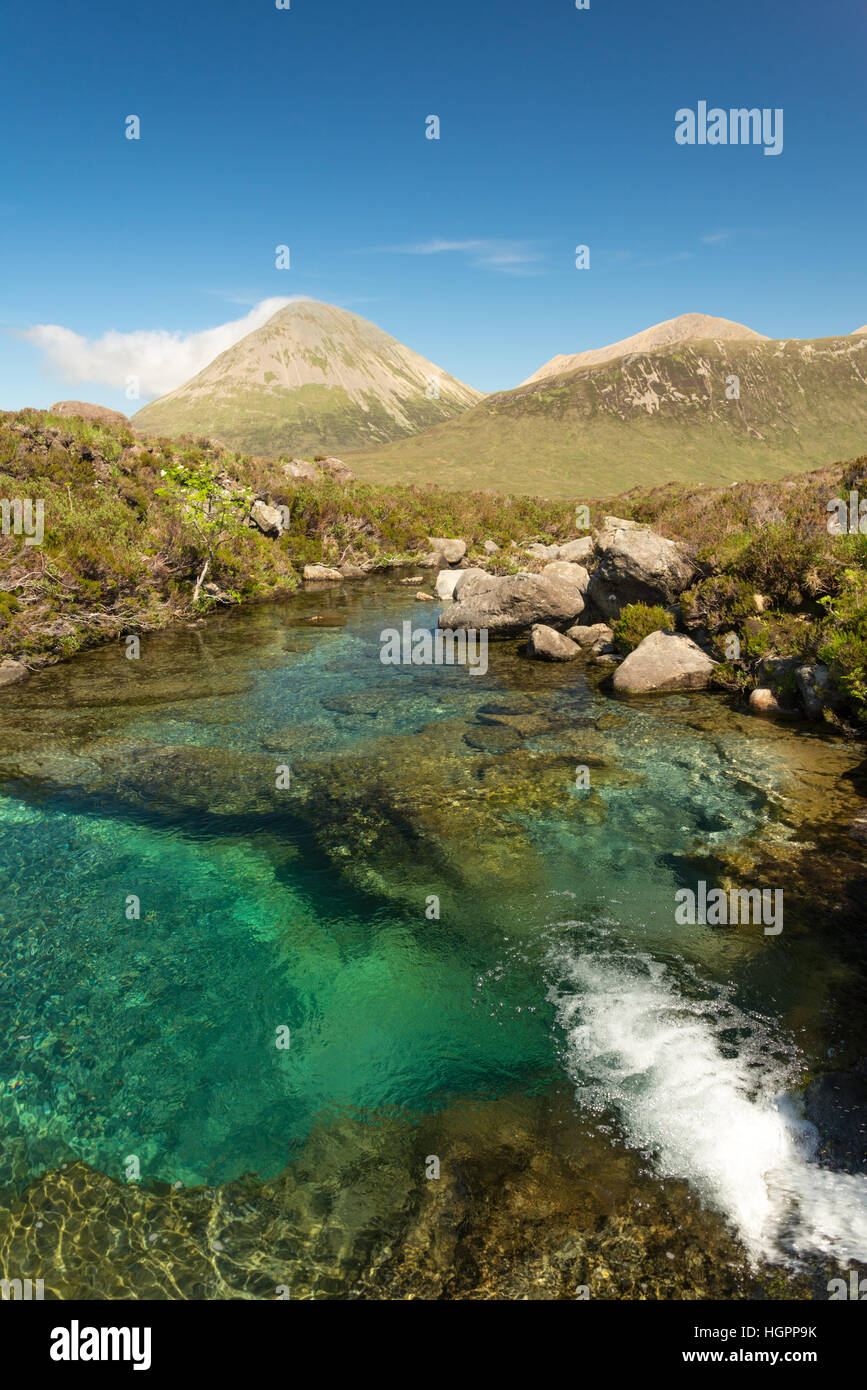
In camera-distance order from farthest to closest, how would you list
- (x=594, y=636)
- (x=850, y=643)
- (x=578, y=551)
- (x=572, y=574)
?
(x=578, y=551) < (x=572, y=574) < (x=594, y=636) < (x=850, y=643)

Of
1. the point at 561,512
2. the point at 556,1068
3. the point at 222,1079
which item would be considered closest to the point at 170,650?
the point at 222,1079

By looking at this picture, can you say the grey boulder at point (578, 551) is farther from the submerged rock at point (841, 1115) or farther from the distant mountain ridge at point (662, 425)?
the distant mountain ridge at point (662, 425)

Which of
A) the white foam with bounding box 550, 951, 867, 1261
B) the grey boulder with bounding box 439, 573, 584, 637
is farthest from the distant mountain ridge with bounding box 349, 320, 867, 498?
the white foam with bounding box 550, 951, 867, 1261

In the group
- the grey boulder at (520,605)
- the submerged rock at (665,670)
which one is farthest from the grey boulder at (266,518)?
the submerged rock at (665,670)

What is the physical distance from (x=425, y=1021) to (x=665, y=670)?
14847 mm

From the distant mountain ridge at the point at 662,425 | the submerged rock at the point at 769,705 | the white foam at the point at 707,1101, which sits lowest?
the white foam at the point at 707,1101

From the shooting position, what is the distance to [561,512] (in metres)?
56.4

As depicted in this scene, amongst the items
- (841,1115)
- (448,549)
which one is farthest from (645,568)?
(448,549)

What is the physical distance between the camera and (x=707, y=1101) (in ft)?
21.1

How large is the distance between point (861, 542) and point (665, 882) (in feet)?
40.0

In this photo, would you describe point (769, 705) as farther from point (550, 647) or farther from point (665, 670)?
point (550, 647)

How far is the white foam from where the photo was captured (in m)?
5.34

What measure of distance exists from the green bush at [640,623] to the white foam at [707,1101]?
51.2 ft

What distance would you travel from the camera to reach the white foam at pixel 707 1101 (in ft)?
17.5
